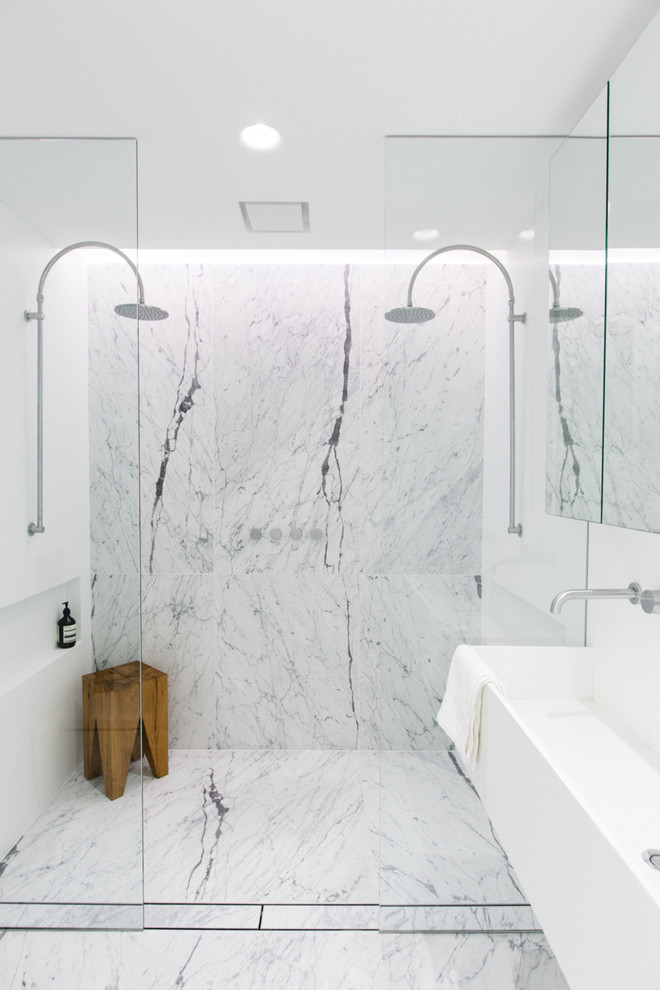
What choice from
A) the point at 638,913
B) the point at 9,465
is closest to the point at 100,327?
the point at 9,465

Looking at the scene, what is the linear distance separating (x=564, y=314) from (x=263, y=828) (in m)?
2.35

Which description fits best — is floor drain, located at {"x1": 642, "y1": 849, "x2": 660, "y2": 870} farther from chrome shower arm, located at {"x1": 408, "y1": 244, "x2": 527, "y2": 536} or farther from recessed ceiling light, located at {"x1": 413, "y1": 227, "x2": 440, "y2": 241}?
recessed ceiling light, located at {"x1": 413, "y1": 227, "x2": 440, "y2": 241}

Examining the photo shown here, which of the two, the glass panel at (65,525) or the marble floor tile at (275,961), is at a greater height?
the glass panel at (65,525)

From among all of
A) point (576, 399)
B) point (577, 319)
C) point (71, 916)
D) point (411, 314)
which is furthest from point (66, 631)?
point (577, 319)

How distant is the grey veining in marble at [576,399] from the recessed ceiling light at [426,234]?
0.38m

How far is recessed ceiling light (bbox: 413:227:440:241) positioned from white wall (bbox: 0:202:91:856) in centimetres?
105

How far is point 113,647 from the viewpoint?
6.09ft

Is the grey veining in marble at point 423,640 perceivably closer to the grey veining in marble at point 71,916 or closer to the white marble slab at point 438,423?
the white marble slab at point 438,423

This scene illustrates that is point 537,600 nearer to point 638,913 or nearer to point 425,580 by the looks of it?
point 425,580

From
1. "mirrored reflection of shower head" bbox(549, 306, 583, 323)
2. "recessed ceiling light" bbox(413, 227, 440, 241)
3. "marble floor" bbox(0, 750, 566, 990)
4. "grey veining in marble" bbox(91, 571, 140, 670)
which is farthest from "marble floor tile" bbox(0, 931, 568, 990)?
"recessed ceiling light" bbox(413, 227, 440, 241)

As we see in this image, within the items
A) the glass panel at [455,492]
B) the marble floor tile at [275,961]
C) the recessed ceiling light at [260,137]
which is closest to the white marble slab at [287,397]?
the recessed ceiling light at [260,137]

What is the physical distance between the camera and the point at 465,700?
1712 millimetres

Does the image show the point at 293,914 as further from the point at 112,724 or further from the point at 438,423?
the point at 438,423

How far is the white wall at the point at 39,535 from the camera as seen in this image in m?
1.82
